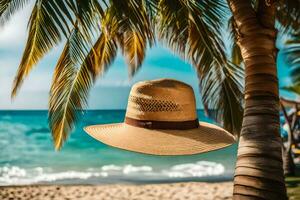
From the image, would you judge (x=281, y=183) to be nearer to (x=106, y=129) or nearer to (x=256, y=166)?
(x=256, y=166)

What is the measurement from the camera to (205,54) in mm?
5832

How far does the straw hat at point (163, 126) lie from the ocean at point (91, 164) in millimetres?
15726

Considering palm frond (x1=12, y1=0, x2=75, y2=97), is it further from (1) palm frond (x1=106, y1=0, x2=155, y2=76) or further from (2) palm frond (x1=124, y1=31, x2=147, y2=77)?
(2) palm frond (x1=124, y1=31, x2=147, y2=77)

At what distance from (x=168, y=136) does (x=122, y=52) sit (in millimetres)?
5673

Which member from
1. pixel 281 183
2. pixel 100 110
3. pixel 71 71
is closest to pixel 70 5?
pixel 71 71

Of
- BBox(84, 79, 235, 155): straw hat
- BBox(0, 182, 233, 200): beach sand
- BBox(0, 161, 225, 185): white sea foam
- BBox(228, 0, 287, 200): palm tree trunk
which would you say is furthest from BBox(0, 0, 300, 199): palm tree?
BBox(0, 161, 225, 185): white sea foam

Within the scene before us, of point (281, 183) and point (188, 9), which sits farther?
point (188, 9)

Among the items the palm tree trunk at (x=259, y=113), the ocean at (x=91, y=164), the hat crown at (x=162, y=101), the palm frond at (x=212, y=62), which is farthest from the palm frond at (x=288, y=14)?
the ocean at (x=91, y=164)

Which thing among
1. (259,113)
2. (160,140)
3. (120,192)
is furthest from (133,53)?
(120,192)

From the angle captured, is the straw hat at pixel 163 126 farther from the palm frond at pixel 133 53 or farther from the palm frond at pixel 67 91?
the palm frond at pixel 133 53

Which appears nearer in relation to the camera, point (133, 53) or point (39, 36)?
point (39, 36)

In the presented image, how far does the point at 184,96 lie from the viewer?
281 centimetres

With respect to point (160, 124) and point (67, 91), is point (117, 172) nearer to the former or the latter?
point (67, 91)

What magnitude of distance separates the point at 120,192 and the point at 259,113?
10.00 m
